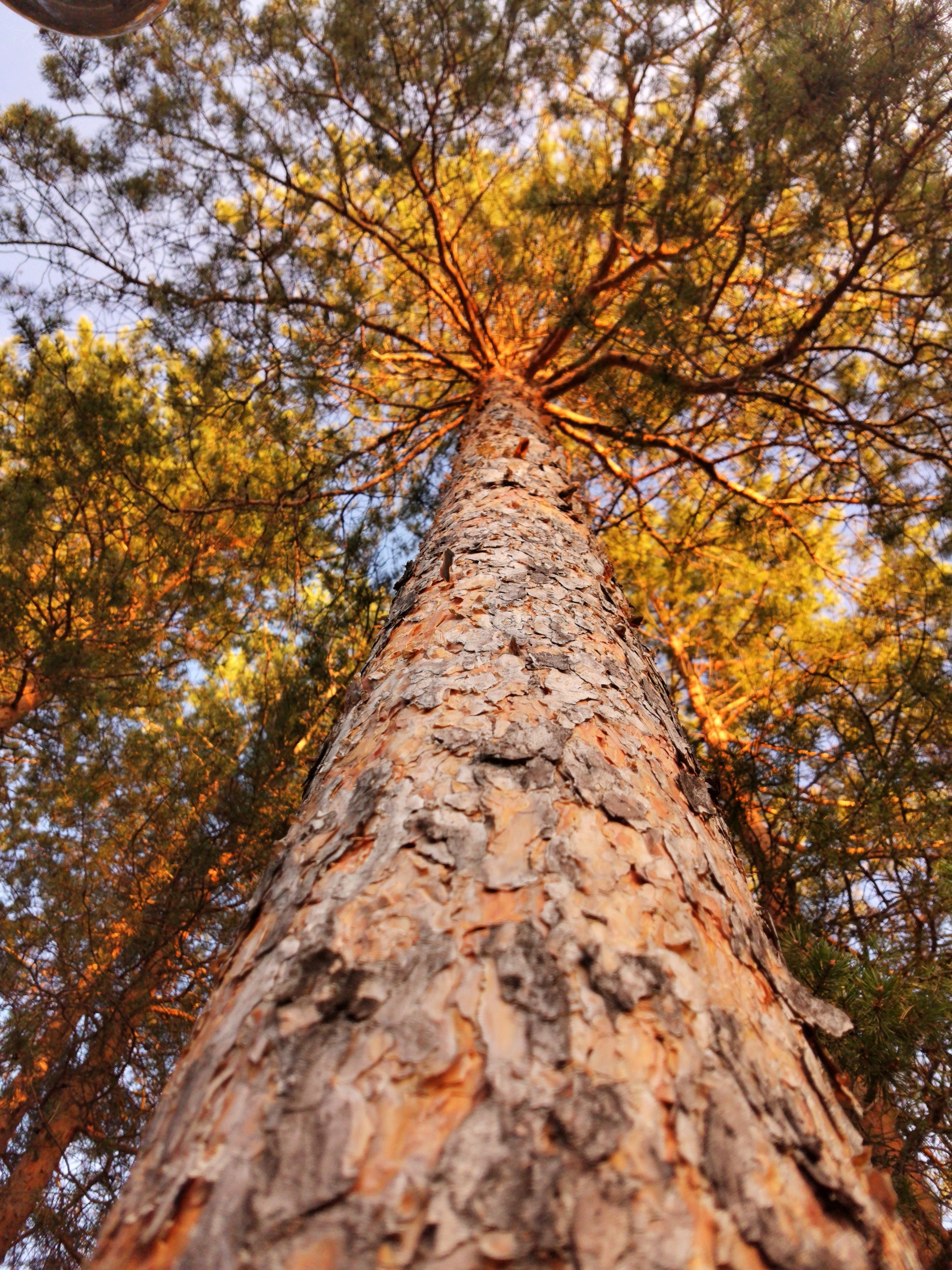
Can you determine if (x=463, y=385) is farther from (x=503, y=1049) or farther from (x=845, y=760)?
(x=503, y=1049)

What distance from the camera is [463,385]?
5.85m

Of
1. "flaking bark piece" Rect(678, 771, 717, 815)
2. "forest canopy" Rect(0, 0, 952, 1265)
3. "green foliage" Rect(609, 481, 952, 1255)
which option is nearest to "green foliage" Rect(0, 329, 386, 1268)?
"forest canopy" Rect(0, 0, 952, 1265)

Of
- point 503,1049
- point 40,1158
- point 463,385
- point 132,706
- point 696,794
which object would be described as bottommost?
point 40,1158

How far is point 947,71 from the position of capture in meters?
2.86

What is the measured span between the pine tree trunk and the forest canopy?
5.59ft

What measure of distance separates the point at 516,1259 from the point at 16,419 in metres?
6.18

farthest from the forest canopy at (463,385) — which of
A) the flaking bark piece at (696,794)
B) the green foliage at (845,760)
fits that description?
the flaking bark piece at (696,794)

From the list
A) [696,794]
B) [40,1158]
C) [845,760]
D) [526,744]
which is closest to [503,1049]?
[526,744]

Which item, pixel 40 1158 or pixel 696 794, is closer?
pixel 696 794

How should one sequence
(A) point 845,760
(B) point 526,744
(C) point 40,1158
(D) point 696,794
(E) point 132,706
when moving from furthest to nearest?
(E) point 132,706 < (C) point 40,1158 < (A) point 845,760 < (D) point 696,794 < (B) point 526,744

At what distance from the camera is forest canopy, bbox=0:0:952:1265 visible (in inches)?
126

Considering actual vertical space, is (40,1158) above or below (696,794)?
below

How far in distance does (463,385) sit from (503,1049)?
18.9ft

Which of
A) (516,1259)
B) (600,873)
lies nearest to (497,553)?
(600,873)
